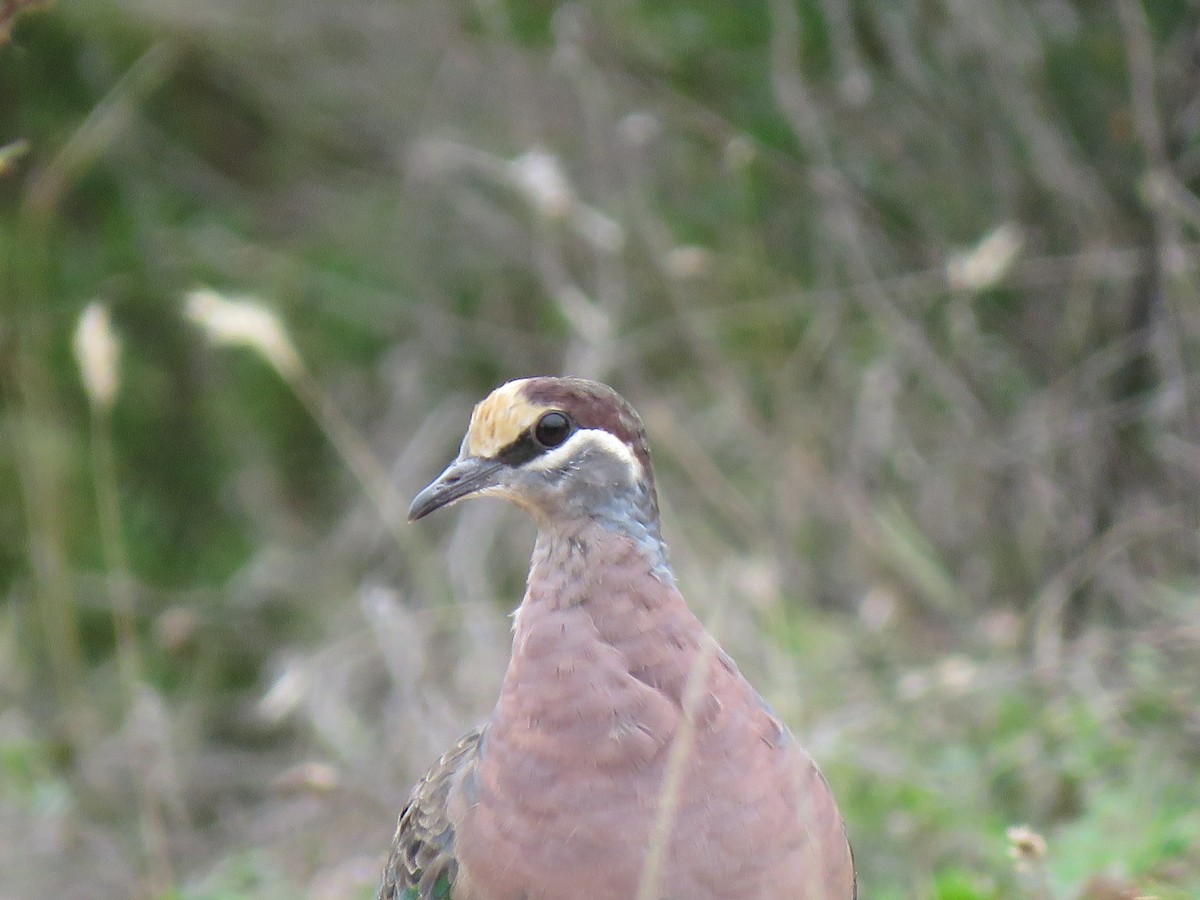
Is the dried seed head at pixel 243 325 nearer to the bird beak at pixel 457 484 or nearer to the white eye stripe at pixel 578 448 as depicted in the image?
the bird beak at pixel 457 484

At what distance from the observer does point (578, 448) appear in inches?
95.7

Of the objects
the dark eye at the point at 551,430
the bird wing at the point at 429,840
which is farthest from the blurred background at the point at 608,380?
the dark eye at the point at 551,430

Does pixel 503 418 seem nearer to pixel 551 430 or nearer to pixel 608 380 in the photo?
pixel 551 430

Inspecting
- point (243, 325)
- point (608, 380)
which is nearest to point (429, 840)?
point (243, 325)

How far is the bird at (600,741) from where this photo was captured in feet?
6.87

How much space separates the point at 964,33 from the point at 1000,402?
1.09 meters

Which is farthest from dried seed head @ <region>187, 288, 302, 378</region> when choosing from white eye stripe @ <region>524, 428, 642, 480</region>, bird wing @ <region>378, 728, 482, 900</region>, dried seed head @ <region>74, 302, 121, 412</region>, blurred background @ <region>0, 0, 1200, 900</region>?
bird wing @ <region>378, 728, 482, 900</region>

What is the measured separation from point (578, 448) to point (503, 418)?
0.13 m

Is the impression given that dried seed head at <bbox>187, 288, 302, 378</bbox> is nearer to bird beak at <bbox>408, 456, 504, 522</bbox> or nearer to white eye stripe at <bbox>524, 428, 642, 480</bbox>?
bird beak at <bbox>408, 456, 504, 522</bbox>

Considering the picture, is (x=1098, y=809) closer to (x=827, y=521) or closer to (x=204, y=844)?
(x=827, y=521)

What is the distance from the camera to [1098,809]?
3121mm

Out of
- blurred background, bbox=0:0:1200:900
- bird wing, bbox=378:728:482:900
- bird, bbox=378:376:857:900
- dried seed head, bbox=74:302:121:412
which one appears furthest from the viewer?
blurred background, bbox=0:0:1200:900

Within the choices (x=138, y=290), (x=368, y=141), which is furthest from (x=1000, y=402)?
(x=138, y=290)

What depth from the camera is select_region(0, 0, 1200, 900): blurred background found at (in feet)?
11.7
